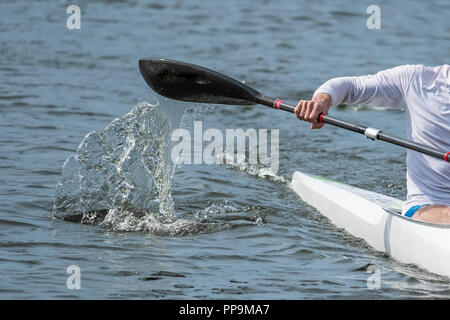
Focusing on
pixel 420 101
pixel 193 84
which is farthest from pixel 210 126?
pixel 420 101

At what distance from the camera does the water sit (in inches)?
190

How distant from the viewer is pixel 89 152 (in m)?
6.67

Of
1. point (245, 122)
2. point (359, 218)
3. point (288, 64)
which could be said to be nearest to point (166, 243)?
point (359, 218)

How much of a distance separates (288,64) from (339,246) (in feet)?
26.2

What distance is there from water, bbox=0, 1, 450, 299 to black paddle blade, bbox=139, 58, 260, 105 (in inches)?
12.1

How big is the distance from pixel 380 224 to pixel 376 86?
1126mm

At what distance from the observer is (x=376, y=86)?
4816mm

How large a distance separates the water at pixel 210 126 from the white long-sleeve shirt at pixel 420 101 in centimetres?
58

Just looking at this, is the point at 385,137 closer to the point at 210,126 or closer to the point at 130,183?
the point at 130,183

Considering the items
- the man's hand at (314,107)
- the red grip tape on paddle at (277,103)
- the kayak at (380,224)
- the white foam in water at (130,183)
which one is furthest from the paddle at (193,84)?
the kayak at (380,224)

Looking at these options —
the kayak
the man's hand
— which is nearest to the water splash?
the kayak

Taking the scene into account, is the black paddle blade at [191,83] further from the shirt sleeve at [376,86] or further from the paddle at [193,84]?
the shirt sleeve at [376,86]
